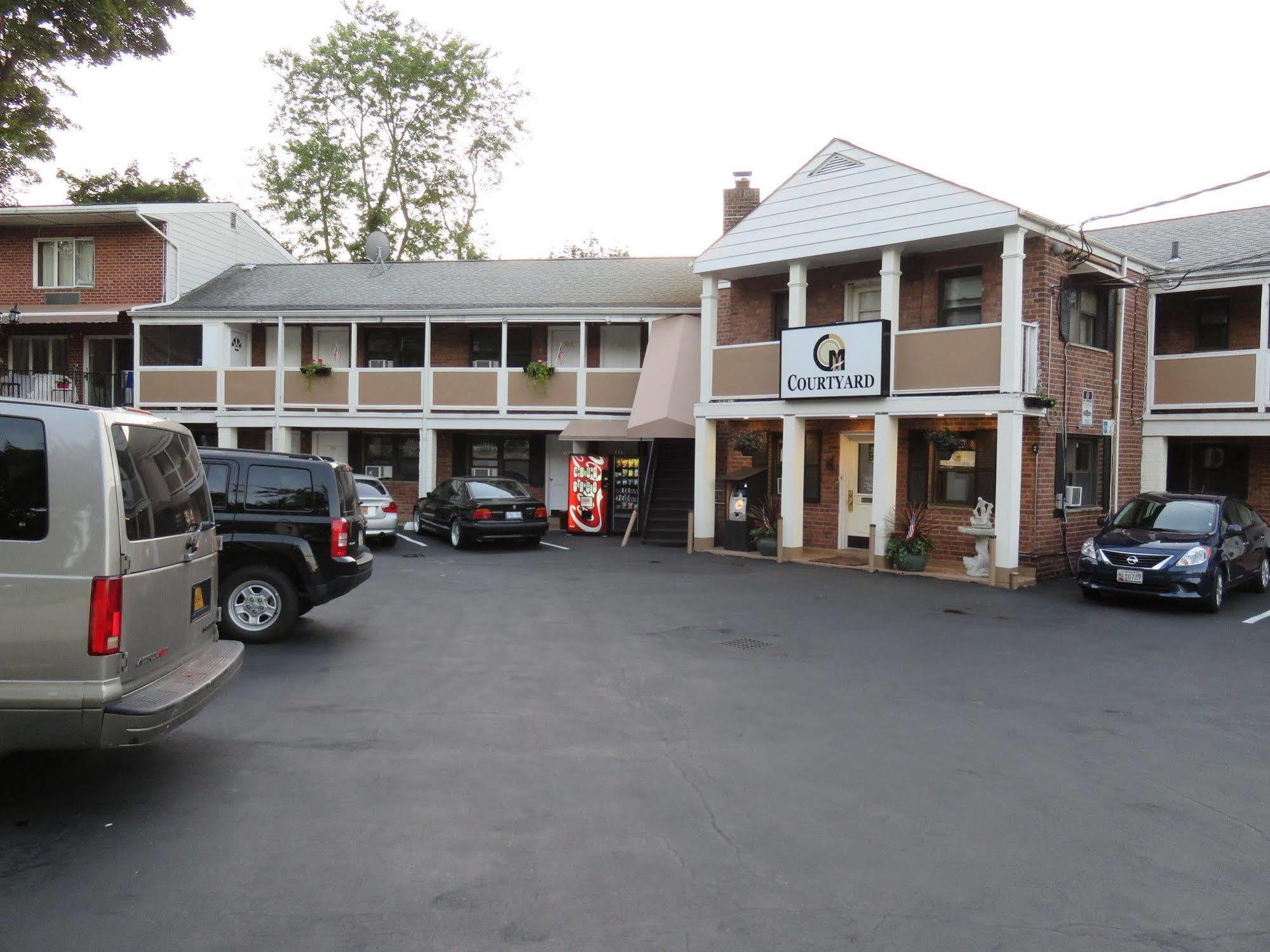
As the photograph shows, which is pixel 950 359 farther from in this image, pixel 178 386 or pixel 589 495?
pixel 178 386

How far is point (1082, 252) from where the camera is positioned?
14.8 meters

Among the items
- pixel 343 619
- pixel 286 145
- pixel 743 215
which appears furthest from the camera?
pixel 286 145

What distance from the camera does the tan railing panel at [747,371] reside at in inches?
677

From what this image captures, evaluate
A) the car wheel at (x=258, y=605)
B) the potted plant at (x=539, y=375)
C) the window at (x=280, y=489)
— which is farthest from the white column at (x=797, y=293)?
the car wheel at (x=258, y=605)

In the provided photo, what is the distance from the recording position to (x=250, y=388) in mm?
22500

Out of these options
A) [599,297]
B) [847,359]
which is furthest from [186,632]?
[599,297]

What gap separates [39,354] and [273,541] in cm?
2054

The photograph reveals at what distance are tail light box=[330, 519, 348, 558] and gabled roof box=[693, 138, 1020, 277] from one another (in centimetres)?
1046

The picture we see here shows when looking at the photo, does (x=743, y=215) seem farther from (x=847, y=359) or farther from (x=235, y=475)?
(x=235, y=475)

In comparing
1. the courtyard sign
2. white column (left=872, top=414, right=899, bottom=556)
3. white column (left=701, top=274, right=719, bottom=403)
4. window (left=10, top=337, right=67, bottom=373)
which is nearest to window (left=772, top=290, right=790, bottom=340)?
white column (left=701, top=274, right=719, bottom=403)

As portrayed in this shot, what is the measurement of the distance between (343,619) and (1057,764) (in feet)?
24.6

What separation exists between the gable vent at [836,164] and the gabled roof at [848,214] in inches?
0.4

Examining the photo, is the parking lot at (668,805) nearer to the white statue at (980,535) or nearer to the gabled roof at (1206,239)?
the white statue at (980,535)

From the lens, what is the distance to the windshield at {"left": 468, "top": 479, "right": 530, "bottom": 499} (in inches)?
709
